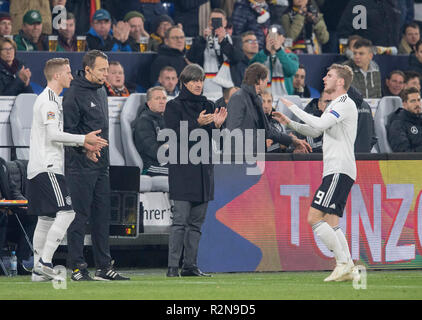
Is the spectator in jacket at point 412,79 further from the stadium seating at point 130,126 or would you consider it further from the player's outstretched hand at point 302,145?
the stadium seating at point 130,126

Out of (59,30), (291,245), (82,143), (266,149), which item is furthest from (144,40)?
(82,143)

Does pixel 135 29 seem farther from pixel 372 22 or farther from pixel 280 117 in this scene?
pixel 280 117

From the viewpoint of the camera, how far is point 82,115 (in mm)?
10000

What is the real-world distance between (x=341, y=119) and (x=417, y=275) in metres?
2.34

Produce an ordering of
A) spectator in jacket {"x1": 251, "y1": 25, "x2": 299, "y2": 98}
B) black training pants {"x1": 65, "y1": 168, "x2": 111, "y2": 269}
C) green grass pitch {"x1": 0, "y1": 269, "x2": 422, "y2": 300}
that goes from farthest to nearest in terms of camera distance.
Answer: spectator in jacket {"x1": 251, "y1": 25, "x2": 299, "y2": 98} < black training pants {"x1": 65, "y1": 168, "x2": 111, "y2": 269} < green grass pitch {"x1": 0, "y1": 269, "x2": 422, "y2": 300}

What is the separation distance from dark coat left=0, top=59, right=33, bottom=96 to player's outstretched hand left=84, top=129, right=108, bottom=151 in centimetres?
377

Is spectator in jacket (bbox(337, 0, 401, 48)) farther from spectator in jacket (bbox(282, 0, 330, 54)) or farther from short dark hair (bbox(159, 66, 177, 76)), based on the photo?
short dark hair (bbox(159, 66, 177, 76))

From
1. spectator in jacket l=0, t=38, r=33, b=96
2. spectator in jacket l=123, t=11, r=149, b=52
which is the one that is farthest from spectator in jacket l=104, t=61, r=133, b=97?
spectator in jacket l=123, t=11, r=149, b=52

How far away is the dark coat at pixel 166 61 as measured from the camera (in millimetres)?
14539

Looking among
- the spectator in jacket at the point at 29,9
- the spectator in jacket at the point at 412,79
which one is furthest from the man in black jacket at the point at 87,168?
the spectator in jacket at the point at 412,79

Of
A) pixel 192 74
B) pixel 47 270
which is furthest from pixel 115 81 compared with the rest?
pixel 47 270

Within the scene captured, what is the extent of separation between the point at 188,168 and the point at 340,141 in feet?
5.15

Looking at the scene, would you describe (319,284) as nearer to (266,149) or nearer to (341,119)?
(341,119)

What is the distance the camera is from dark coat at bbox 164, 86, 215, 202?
10422mm
